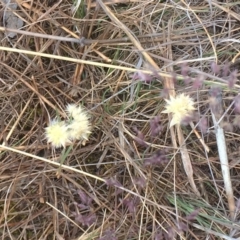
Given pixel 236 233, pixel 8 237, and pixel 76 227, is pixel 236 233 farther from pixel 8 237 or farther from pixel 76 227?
pixel 8 237

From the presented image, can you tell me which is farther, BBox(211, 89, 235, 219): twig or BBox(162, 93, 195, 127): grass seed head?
BBox(211, 89, 235, 219): twig

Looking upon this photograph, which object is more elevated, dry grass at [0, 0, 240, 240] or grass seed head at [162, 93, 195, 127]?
grass seed head at [162, 93, 195, 127]

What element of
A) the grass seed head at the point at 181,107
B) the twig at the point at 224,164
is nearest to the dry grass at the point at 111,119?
the twig at the point at 224,164

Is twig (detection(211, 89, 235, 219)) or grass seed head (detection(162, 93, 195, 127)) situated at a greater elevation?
grass seed head (detection(162, 93, 195, 127))

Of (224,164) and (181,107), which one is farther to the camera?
(224,164)

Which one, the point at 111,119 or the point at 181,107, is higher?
the point at 181,107

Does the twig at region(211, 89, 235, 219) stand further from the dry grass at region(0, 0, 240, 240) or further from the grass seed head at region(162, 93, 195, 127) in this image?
the grass seed head at region(162, 93, 195, 127)

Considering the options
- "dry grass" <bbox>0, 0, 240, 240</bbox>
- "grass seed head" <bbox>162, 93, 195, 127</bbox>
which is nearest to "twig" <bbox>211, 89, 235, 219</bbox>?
"dry grass" <bbox>0, 0, 240, 240</bbox>

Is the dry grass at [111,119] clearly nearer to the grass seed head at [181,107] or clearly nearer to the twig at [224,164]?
the twig at [224,164]

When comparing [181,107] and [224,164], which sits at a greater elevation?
[181,107]

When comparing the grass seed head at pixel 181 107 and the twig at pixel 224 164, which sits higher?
the grass seed head at pixel 181 107
